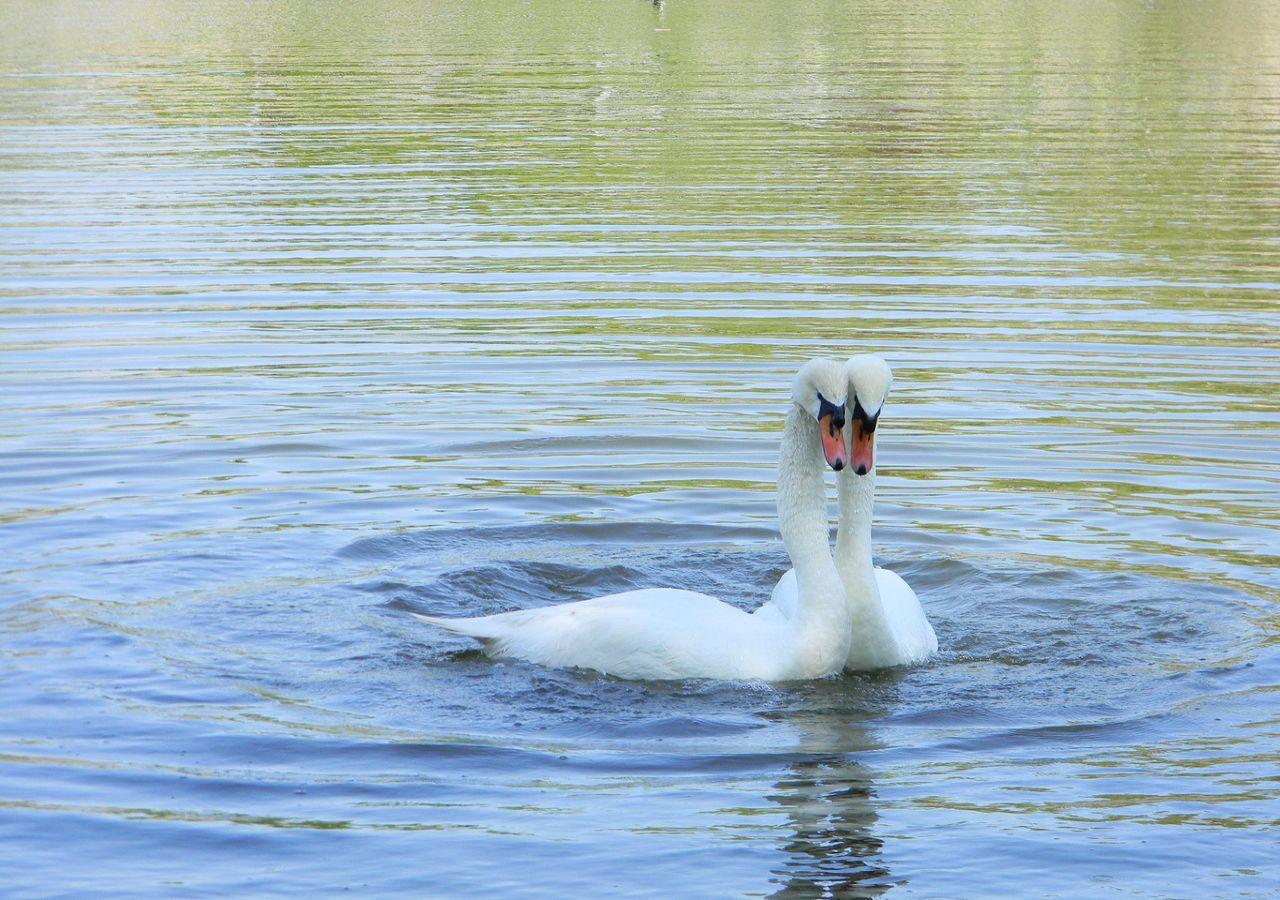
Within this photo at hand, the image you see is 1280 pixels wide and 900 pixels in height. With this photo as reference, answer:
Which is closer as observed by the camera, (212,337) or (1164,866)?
(1164,866)

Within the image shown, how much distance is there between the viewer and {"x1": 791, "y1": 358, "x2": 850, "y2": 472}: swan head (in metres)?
8.34

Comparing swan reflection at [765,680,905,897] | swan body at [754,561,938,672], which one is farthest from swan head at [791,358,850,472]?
swan reflection at [765,680,905,897]

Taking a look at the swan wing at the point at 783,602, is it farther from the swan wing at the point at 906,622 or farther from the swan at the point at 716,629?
the swan wing at the point at 906,622

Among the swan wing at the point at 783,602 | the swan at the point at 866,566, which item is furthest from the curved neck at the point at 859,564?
the swan wing at the point at 783,602

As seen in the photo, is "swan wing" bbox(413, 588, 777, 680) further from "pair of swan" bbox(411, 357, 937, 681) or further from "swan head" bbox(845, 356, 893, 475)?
Result: "swan head" bbox(845, 356, 893, 475)

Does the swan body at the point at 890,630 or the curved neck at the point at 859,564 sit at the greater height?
the curved neck at the point at 859,564

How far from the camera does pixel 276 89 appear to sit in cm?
3531

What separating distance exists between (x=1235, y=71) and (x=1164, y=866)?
3444cm

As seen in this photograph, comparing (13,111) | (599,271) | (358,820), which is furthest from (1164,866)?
(13,111)

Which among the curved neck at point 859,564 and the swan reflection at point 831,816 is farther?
the curved neck at point 859,564

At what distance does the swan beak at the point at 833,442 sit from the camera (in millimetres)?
8312

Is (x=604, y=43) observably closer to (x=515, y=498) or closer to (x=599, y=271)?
(x=599, y=271)

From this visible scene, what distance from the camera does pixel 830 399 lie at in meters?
8.41

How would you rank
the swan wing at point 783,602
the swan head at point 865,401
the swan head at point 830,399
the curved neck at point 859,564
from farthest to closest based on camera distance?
the swan wing at point 783,602 → the curved neck at point 859,564 → the swan head at point 830,399 → the swan head at point 865,401
